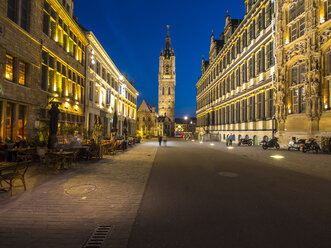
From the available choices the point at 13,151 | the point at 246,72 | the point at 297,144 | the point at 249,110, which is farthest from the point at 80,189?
the point at 246,72

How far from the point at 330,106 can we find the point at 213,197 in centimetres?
1794

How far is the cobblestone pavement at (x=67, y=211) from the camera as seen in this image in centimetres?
313

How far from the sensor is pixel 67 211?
4172 mm

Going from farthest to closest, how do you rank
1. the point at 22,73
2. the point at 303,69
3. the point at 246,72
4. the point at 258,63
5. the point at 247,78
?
the point at 246,72 → the point at 247,78 → the point at 258,63 → the point at 303,69 → the point at 22,73

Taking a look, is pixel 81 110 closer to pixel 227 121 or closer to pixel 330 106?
pixel 330 106

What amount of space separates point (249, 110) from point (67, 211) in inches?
1147

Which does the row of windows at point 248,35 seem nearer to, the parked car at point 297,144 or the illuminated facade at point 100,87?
the parked car at point 297,144

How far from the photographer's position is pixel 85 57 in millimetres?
22281

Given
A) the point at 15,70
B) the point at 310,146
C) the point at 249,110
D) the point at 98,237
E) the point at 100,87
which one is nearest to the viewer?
the point at 98,237

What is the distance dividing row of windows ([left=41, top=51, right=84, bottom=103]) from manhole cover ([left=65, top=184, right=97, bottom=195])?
11630 millimetres

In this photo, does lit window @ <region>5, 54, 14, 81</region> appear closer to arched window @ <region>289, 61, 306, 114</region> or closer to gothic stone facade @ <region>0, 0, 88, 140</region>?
gothic stone facade @ <region>0, 0, 88, 140</region>

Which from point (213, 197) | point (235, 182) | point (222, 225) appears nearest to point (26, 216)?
point (222, 225)

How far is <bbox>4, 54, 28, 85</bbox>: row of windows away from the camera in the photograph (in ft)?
36.0

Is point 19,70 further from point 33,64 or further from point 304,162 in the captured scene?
point 304,162
